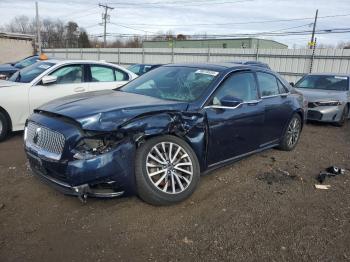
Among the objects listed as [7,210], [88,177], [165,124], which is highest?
[165,124]

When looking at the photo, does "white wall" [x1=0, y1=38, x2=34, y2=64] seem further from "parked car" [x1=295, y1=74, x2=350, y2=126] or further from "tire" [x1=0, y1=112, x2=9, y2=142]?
"parked car" [x1=295, y1=74, x2=350, y2=126]

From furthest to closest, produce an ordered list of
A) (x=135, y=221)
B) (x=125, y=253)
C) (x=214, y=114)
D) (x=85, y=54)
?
1. (x=85, y=54)
2. (x=214, y=114)
3. (x=135, y=221)
4. (x=125, y=253)

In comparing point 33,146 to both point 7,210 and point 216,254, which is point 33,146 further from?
point 216,254

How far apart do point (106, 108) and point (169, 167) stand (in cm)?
93

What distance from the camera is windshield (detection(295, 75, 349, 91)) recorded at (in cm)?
908

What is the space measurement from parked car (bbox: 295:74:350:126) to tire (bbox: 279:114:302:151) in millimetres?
2642

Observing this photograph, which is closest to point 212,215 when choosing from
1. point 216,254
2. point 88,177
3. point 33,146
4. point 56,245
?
point 216,254

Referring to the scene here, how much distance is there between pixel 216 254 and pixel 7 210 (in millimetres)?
2242

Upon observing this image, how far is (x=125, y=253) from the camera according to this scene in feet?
8.73

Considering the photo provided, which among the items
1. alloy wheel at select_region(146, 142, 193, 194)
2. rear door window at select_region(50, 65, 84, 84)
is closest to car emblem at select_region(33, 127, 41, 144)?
alloy wheel at select_region(146, 142, 193, 194)

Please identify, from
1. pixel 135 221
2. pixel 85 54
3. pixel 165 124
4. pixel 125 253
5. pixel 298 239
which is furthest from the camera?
pixel 85 54

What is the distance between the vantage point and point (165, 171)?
3.38 metres

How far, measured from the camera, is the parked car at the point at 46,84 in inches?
228

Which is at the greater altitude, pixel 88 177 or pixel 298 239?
pixel 88 177
